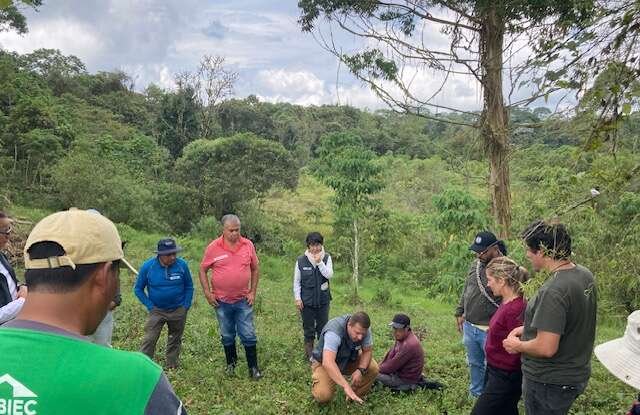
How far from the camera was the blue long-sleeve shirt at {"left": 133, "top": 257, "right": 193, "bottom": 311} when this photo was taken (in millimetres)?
5375

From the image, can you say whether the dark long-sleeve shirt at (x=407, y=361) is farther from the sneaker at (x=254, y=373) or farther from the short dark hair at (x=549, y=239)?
the short dark hair at (x=549, y=239)

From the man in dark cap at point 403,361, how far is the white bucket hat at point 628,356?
2.58 metres

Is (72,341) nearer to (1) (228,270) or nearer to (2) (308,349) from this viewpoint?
(1) (228,270)

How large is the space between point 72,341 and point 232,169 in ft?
66.8

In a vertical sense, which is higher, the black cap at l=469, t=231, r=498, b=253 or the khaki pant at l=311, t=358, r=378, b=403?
the black cap at l=469, t=231, r=498, b=253

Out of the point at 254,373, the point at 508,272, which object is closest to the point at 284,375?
the point at 254,373

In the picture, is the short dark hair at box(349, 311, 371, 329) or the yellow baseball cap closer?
the yellow baseball cap

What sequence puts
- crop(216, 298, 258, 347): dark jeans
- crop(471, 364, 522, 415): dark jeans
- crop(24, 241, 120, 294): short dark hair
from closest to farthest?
crop(24, 241, 120, 294): short dark hair < crop(471, 364, 522, 415): dark jeans < crop(216, 298, 258, 347): dark jeans

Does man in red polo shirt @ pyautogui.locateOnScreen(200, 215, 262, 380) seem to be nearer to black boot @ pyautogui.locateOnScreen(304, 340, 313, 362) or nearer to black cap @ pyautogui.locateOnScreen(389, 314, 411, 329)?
black boot @ pyautogui.locateOnScreen(304, 340, 313, 362)

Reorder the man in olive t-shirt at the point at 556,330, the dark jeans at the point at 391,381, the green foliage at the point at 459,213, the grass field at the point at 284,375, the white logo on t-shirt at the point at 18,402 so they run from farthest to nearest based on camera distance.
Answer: the green foliage at the point at 459,213, the dark jeans at the point at 391,381, the grass field at the point at 284,375, the man in olive t-shirt at the point at 556,330, the white logo on t-shirt at the point at 18,402

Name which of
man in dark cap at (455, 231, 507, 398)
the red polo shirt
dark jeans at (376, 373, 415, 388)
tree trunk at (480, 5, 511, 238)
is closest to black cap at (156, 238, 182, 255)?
the red polo shirt

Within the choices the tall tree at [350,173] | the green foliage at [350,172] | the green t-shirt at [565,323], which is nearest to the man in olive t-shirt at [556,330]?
the green t-shirt at [565,323]

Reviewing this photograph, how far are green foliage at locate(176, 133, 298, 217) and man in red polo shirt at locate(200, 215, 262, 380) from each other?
15730mm

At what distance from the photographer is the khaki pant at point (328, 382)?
4.83m
